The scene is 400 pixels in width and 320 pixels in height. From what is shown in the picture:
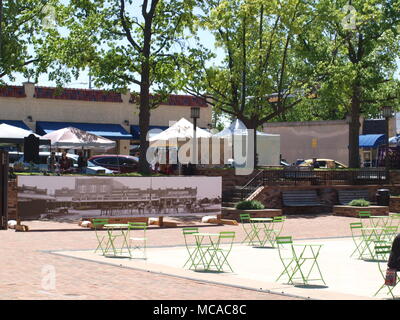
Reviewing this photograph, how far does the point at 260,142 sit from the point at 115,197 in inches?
913

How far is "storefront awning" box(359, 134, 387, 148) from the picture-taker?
172 feet

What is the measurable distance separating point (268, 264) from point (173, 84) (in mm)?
17754

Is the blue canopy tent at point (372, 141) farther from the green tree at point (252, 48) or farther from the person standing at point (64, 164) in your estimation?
the person standing at point (64, 164)

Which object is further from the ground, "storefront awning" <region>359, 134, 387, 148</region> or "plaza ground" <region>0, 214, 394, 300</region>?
"storefront awning" <region>359, 134, 387, 148</region>

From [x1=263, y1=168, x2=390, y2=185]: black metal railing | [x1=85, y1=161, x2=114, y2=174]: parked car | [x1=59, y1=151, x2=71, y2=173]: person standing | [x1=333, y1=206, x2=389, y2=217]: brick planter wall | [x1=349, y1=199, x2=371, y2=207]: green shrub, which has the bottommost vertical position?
[x1=333, y1=206, x2=389, y2=217]: brick planter wall

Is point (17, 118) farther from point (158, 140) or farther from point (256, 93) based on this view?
point (256, 93)

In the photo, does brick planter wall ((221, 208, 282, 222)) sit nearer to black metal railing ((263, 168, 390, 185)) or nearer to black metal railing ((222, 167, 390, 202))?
black metal railing ((222, 167, 390, 202))

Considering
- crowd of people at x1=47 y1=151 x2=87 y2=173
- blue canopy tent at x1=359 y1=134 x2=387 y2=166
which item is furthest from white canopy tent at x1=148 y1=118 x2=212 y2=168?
blue canopy tent at x1=359 y1=134 x2=387 y2=166

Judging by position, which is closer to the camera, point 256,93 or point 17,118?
point 256,93

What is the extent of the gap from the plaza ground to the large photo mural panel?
238cm

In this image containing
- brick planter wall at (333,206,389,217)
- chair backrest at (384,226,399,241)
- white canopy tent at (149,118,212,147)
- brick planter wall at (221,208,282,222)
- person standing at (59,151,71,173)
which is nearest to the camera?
chair backrest at (384,226,399,241)

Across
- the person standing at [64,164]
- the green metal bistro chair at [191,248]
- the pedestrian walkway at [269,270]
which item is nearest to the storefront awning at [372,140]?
the person standing at [64,164]

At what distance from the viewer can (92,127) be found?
5278 centimetres

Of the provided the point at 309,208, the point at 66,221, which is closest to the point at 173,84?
the point at 309,208
